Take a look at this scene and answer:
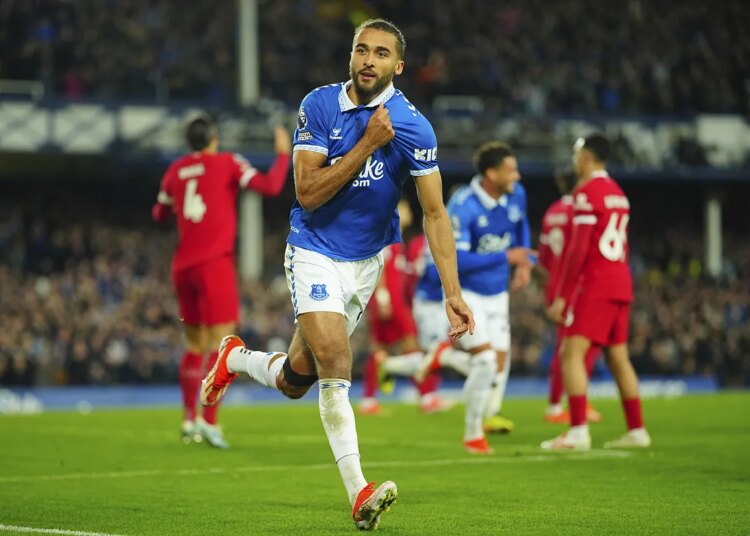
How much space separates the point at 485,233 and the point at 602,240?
1.51 m

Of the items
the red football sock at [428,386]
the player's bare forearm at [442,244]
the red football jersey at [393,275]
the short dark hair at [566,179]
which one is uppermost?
the short dark hair at [566,179]

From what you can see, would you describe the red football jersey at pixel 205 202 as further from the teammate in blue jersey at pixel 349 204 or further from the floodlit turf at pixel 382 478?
the teammate in blue jersey at pixel 349 204

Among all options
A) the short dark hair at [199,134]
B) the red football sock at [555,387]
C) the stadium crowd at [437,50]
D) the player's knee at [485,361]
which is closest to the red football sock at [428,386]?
the red football sock at [555,387]

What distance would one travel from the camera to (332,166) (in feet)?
21.3

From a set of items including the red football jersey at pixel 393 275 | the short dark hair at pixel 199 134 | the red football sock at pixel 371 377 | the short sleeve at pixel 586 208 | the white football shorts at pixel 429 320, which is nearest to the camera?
the short sleeve at pixel 586 208

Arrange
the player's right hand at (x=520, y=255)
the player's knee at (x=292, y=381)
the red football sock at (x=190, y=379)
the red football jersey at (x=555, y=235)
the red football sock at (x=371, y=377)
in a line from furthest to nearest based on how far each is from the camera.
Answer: the red football sock at (x=371, y=377), the red football jersey at (x=555, y=235), the player's right hand at (x=520, y=255), the red football sock at (x=190, y=379), the player's knee at (x=292, y=381)

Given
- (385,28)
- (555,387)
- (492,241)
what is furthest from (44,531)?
(555,387)

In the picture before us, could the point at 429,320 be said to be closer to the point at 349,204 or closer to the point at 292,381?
the point at 292,381

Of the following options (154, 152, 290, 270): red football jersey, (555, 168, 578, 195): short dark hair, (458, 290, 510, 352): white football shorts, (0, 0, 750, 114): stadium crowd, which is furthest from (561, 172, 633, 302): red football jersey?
(0, 0, 750, 114): stadium crowd

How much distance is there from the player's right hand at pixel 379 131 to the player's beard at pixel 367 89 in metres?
0.24

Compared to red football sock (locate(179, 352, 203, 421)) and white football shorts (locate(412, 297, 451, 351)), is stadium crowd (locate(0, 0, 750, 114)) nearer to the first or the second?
white football shorts (locate(412, 297, 451, 351))

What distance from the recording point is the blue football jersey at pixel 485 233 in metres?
11.6

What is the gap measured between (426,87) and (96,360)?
12719 mm

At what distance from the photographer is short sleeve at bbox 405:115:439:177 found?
6.64 m
